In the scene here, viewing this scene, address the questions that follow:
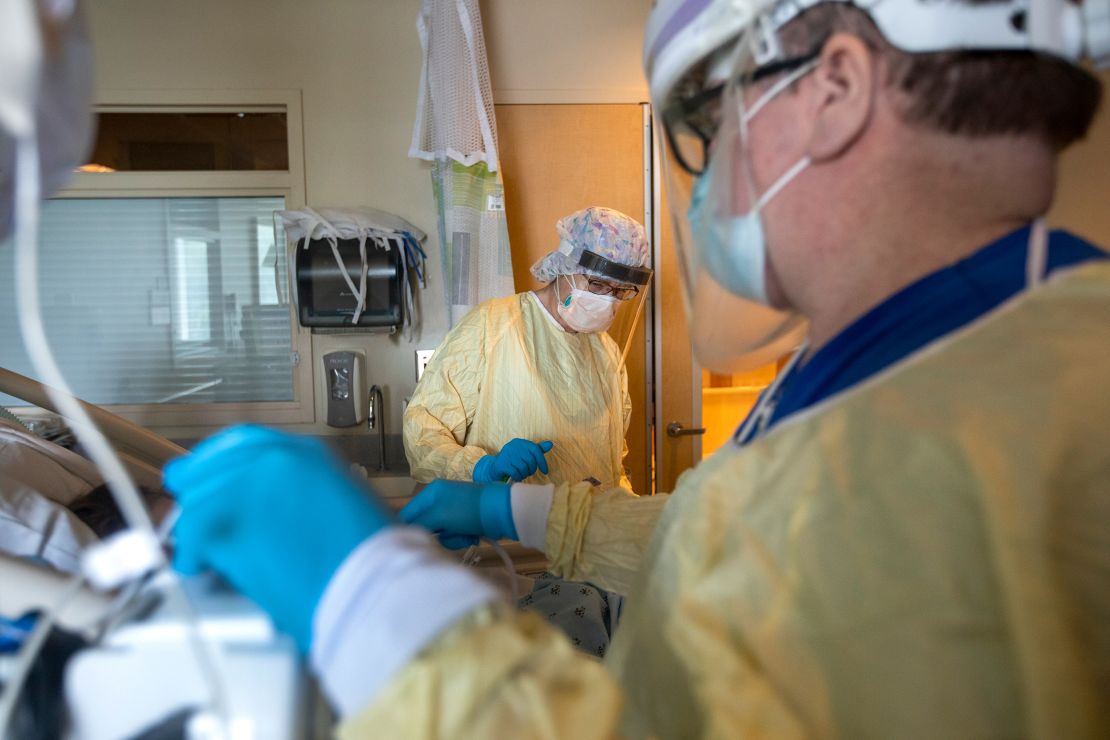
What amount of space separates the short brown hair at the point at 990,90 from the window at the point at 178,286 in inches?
92.6

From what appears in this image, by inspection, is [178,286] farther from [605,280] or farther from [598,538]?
[598,538]

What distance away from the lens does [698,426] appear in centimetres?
264

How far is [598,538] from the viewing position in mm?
964

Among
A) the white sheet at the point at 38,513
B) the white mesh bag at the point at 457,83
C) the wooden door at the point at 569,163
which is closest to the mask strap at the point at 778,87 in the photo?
the white sheet at the point at 38,513

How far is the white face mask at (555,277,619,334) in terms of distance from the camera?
1.98 meters

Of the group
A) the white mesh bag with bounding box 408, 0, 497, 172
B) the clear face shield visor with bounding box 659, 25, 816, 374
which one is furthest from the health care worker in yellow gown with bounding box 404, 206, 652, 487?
the clear face shield visor with bounding box 659, 25, 816, 374

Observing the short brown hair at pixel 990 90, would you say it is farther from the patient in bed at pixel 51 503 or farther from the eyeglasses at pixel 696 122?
the patient in bed at pixel 51 503

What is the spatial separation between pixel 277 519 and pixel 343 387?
2.16m

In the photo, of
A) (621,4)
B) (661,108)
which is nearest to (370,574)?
(661,108)

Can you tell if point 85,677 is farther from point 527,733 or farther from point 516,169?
point 516,169

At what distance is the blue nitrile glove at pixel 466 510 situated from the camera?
3.22 feet

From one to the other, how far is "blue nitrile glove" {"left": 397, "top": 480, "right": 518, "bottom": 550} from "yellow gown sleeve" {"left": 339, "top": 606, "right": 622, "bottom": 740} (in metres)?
0.59

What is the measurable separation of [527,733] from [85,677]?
0.27m

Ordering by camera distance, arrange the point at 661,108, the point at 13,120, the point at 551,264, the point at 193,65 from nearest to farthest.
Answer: the point at 13,120, the point at 661,108, the point at 551,264, the point at 193,65
